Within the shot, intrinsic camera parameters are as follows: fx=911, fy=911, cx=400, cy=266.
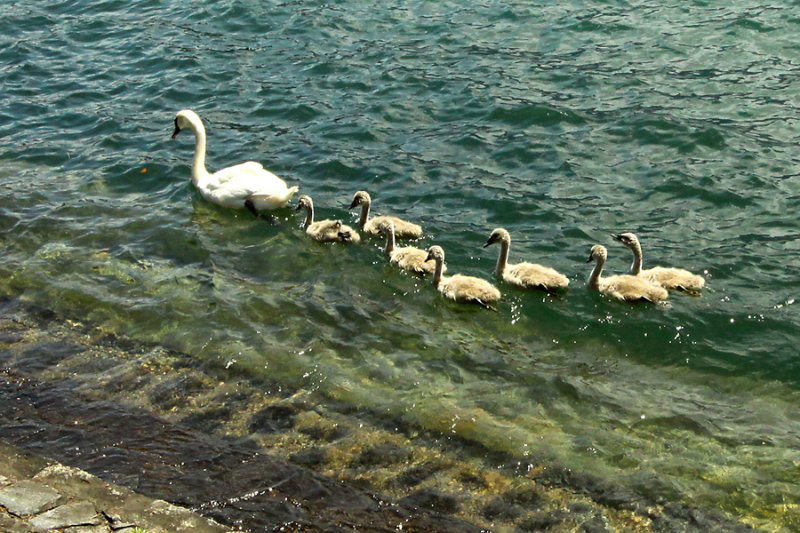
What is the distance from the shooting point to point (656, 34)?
57.0 ft

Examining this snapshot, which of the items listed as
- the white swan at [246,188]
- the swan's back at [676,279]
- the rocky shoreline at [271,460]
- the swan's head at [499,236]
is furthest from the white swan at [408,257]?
the rocky shoreline at [271,460]

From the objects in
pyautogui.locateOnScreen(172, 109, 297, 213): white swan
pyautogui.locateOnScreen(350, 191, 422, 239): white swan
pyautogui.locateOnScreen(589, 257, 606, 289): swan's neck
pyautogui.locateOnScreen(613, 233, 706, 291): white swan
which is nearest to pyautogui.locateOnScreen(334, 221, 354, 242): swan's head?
pyautogui.locateOnScreen(350, 191, 422, 239): white swan

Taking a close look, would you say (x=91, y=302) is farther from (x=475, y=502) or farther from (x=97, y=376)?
(x=475, y=502)

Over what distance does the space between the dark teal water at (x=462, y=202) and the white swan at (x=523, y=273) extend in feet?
0.66

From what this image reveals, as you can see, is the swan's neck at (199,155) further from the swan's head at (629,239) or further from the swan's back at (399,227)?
the swan's head at (629,239)

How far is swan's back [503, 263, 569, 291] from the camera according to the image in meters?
10.9

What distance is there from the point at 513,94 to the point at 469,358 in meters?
7.12

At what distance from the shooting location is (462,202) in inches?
515

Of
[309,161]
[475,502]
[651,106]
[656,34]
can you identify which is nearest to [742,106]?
[651,106]

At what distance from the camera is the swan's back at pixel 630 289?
10633mm

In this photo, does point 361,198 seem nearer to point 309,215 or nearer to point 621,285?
point 309,215

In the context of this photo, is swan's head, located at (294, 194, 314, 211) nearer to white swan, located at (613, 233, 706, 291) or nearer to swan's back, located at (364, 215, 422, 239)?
swan's back, located at (364, 215, 422, 239)

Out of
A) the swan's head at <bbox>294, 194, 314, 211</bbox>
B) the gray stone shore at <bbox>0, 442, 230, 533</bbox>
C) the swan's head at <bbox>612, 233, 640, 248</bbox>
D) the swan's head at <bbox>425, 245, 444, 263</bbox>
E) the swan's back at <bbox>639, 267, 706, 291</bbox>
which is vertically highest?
the swan's head at <bbox>612, 233, 640, 248</bbox>

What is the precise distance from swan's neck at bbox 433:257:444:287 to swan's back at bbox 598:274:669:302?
1.95 meters
